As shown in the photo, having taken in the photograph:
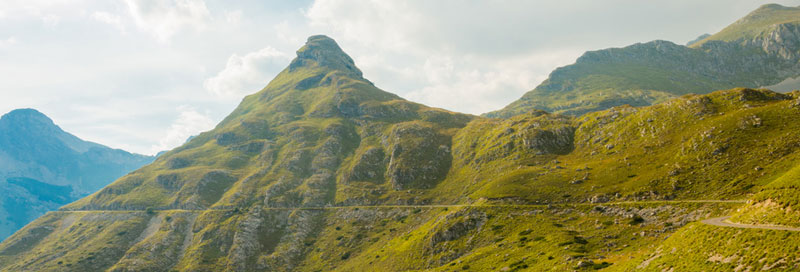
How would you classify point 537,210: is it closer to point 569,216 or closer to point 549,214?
point 549,214

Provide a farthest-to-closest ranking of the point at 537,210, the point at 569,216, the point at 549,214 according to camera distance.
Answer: the point at 537,210 → the point at 549,214 → the point at 569,216

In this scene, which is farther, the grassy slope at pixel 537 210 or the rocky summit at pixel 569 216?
the grassy slope at pixel 537 210

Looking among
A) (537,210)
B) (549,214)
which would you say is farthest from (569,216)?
(537,210)

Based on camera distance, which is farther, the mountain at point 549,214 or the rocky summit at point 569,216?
the mountain at point 549,214

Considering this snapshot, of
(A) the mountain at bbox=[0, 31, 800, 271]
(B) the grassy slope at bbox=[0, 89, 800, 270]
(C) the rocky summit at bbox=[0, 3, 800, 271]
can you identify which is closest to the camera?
(C) the rocky summit at bbox=[0, 3, 800, 271]

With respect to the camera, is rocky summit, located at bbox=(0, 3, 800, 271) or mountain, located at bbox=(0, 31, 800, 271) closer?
rocky summit, located at bbox=(0, 3, 800, 271)

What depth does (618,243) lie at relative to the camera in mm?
82688

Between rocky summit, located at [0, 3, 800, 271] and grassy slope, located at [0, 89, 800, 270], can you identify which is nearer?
rocky summit, located at [0, 3, 800, 271]

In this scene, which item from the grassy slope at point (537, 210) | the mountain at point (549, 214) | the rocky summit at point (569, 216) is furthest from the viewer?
the grassy slope at point (537, 210)

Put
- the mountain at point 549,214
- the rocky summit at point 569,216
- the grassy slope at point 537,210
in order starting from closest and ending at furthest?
the rocky summit at point 569,216 → the mountain at point 549,214 → the grassy slope at point 537,210

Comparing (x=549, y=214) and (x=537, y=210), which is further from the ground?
(x=537, y=210)

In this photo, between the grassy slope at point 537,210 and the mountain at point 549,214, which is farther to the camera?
the grassy slope at point 537,210

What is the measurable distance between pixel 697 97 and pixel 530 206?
95840mm

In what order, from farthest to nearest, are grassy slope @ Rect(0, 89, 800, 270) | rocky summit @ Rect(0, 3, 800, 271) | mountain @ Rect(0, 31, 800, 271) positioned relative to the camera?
1. grassy slope @ Rect(0, 89, 800, 270)
2. mountain @ Rect(0, 31, 800, 271)
3. rocky summit @ Rect(0, 3, 800, 271)
